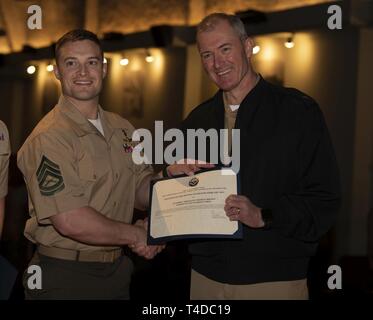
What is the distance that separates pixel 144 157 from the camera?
2.79 meters

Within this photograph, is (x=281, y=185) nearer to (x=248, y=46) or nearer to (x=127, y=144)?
(x=248, y=46)

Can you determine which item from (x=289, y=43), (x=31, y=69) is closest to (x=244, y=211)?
(x=289, y=43)

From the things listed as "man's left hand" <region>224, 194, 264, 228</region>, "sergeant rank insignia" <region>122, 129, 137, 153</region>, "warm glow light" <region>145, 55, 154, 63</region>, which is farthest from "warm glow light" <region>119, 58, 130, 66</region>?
"man's left hand" <region>224, 194, 264, 228</region>

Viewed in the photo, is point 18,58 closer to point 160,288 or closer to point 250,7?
point 250,7

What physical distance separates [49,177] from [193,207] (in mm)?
543

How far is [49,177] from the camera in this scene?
243 centimetres

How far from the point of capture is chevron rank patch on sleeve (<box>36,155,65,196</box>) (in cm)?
242

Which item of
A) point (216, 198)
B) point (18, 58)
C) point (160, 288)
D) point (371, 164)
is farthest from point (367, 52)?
point (216, 198)

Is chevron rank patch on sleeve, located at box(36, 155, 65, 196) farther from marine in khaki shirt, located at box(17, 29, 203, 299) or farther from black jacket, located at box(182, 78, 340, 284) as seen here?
black jacket, located at box(182, 78, 340, 284)

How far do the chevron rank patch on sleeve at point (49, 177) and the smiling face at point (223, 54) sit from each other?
69cm

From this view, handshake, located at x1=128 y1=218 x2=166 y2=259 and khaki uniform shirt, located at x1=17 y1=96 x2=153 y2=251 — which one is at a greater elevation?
khaki uniform shirt, located at x1=17 y1=96 x2=153 y2=251

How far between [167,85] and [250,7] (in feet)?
4.16

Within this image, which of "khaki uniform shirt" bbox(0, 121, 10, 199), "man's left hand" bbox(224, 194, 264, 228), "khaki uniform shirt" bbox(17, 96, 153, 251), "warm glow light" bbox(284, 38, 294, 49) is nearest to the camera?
"man's left hand" bbox(224, 194, 264, 228)

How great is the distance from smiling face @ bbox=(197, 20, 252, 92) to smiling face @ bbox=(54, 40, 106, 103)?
423 millimetres
